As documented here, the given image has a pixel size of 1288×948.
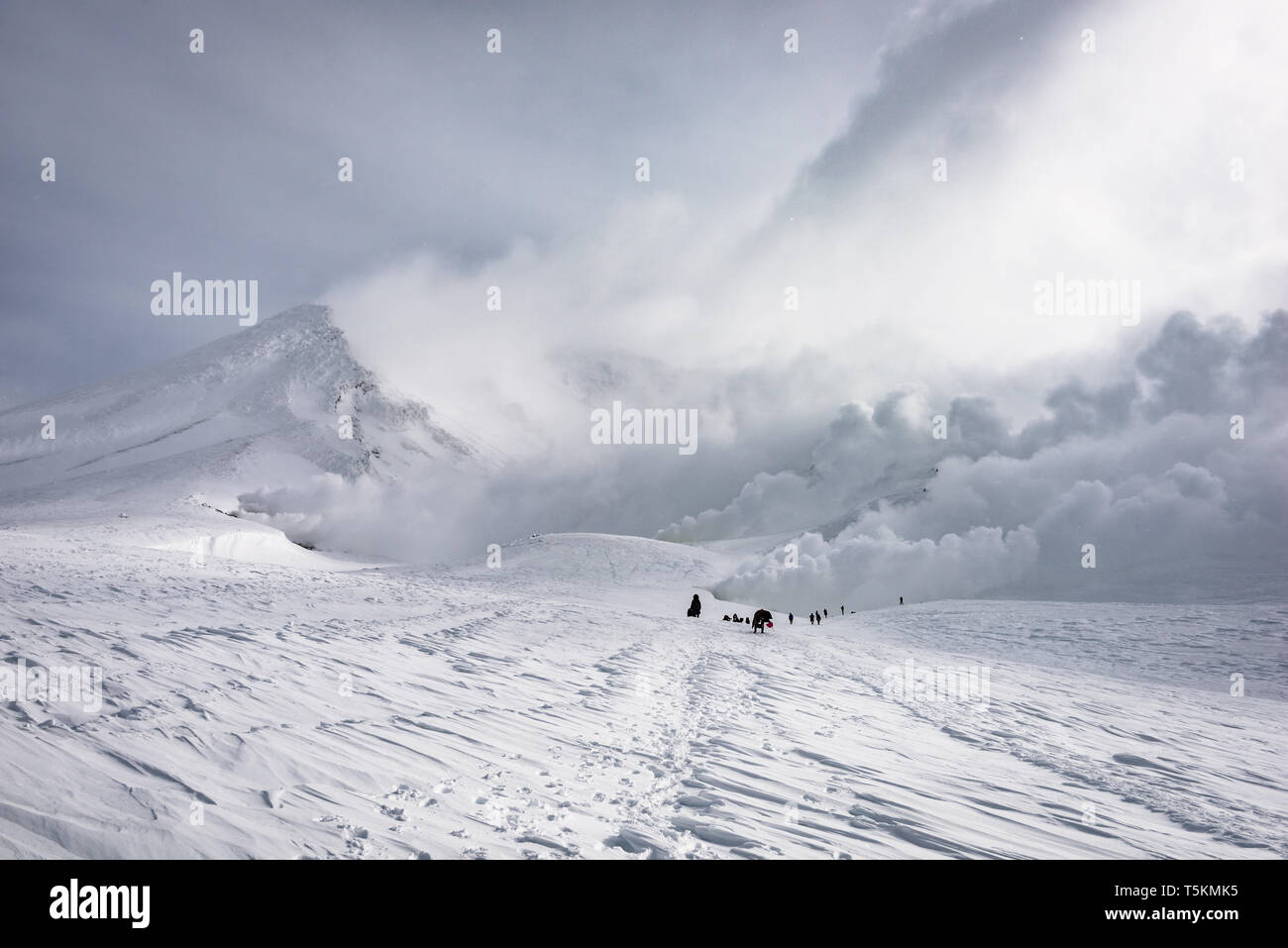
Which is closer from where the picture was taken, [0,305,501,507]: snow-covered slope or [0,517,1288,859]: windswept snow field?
[0,517,1288,859]: windswept snow field

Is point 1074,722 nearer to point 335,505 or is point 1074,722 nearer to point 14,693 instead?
point 14,693

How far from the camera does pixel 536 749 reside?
268 inches

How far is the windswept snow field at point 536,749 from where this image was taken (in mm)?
4492

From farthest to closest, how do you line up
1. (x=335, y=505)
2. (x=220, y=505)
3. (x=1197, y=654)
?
1. (x=335, y=505)
2. (x=220, y=505)
3. (x=1197, y=654)

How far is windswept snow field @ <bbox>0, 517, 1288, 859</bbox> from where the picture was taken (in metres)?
4.49

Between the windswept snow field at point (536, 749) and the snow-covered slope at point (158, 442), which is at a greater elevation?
the snow-covered slope at point (158, 442)

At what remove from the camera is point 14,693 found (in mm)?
5945

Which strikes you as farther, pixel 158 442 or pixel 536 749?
pixel 158 442

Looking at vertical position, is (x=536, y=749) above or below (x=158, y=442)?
below

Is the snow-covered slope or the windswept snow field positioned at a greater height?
the snow-covered slope

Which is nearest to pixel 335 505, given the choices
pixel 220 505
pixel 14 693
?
pixel 220 505

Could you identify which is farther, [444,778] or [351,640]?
[351,640]
